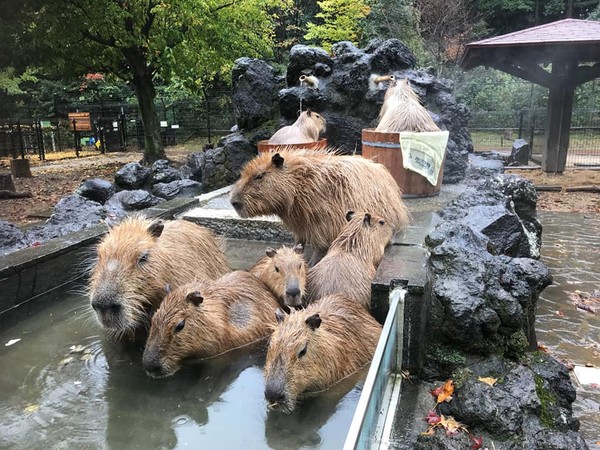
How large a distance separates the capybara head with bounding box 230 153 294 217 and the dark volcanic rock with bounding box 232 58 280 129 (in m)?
5.83

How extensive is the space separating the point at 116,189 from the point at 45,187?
4.97m

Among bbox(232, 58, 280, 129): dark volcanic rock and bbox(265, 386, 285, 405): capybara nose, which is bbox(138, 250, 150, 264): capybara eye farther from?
bbox(232, 58, 280, 129): dark volcanic rock

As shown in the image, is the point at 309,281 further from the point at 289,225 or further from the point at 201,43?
the point at 201,43

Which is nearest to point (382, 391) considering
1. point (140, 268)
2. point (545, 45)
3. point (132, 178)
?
point (140, 268)

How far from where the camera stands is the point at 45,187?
13.8 m

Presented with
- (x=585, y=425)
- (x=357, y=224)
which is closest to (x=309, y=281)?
(x=357, y=224)

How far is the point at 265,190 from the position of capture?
4.03 meters

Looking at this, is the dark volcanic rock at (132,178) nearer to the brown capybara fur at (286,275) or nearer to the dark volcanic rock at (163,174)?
the dark volcanic rock at (163,174)

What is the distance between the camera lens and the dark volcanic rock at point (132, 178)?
10.2 meters

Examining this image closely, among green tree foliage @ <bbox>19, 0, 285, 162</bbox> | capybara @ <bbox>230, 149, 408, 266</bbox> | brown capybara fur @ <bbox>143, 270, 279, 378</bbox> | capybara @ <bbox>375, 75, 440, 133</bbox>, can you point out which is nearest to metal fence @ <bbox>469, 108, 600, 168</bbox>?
green tree foliage @ <bbox>19, 0, 285, 162</bbox>

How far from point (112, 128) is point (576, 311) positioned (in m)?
21.0

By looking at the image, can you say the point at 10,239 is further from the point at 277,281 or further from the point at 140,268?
the point at 277,281

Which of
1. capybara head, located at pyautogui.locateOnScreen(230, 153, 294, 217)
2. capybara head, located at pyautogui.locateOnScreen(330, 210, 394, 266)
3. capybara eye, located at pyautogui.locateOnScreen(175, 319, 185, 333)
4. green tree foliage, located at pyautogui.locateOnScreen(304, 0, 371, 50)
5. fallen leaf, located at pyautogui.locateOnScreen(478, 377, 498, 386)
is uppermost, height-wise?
green tree foliage, located at pyautogui.locateOnScreen(304, 0, 371, 50)

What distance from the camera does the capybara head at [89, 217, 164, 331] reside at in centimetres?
305
